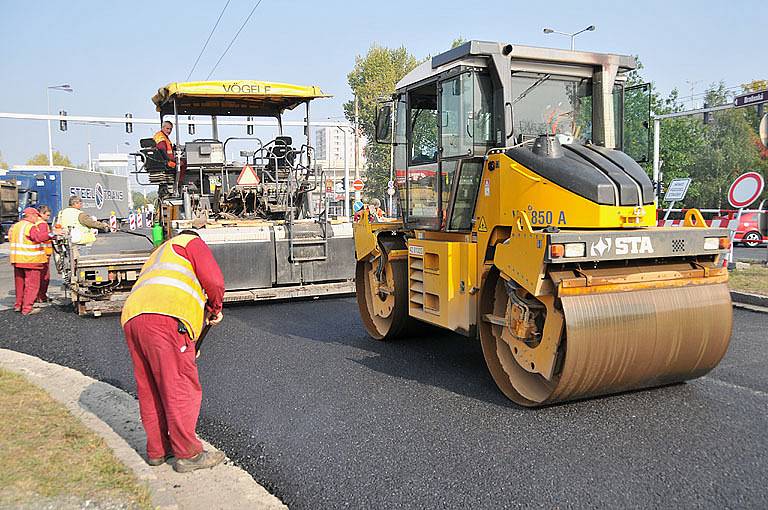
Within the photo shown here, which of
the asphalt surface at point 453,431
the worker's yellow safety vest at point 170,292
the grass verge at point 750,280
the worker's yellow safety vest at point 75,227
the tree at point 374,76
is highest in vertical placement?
the tree at point 374,76

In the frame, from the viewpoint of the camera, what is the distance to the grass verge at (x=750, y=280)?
30.8ft

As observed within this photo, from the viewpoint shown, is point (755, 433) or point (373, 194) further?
point (373, 194)

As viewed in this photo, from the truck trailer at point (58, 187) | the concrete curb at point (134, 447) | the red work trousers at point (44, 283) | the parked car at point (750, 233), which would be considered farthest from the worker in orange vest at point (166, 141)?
the truck trailer at point (58, 187)

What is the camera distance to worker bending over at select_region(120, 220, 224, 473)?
386 centimetres

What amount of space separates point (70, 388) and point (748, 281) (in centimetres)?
899

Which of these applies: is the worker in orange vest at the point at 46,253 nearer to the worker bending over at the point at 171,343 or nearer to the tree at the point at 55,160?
the worker bending over at the point at 171,343

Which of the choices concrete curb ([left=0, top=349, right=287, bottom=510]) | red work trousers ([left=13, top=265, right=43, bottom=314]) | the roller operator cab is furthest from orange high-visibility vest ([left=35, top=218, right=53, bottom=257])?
the roller operator cab

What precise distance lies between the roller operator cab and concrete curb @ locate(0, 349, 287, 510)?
2099mm

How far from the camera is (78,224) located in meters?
10.4

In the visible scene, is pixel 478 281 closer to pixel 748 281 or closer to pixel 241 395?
pixel 241 395

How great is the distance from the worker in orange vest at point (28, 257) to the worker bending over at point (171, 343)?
21.2 ft

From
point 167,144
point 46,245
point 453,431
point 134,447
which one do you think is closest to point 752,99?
point 167,144

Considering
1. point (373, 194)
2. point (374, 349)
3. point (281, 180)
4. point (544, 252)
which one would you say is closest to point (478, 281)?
point (544, 252)

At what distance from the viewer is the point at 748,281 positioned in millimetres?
10070
